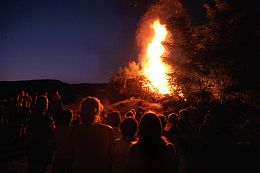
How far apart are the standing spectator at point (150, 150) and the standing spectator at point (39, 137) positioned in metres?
2.97

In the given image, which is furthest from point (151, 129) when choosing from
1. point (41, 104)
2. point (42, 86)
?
point (42, 86)

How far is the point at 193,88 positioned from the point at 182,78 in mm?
831

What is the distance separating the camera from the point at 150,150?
4785mm

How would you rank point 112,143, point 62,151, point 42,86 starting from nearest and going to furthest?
point 112,143 → point 62,151 → point 42,86

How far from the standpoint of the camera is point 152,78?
106 ft

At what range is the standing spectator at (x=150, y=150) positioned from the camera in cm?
477

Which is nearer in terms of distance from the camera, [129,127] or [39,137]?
[129,127]

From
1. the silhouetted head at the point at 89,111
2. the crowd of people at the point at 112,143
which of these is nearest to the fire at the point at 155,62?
the crowd of people at the point at 112,143

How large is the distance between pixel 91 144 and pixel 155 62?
1117 inches

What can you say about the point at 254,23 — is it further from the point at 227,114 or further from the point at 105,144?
the point at 105,144

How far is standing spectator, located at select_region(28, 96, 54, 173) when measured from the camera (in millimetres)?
7344

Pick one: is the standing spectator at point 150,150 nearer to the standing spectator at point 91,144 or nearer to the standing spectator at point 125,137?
the standing spectator at point 91,144

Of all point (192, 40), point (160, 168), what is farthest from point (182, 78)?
point (160, 168)

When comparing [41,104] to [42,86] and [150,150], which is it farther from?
[42,86]
